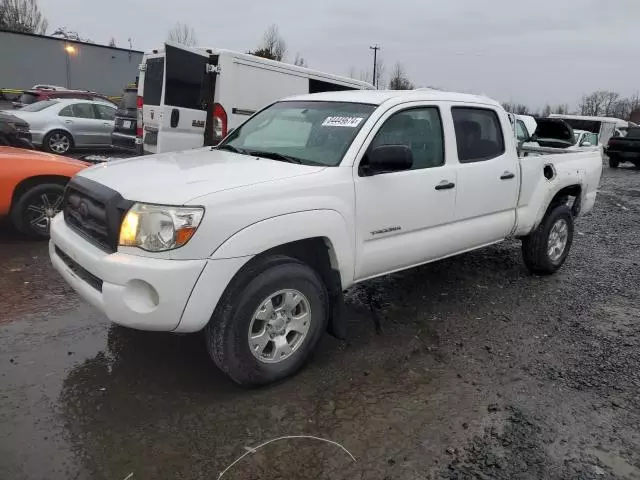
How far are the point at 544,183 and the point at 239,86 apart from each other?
17.0ft

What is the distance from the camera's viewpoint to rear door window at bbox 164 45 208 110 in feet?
26.1

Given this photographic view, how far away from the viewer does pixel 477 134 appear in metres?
4.62

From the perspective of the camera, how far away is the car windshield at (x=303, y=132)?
3675 mm

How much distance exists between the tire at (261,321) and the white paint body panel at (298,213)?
0.12 metres

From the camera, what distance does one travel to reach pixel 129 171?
3.38 m

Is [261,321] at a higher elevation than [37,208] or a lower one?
lower

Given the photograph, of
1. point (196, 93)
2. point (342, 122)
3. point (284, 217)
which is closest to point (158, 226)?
point (284, 217)

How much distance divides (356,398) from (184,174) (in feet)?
5.60

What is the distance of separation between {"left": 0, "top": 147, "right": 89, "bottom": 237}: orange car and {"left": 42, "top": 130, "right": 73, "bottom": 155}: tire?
23.9 feet

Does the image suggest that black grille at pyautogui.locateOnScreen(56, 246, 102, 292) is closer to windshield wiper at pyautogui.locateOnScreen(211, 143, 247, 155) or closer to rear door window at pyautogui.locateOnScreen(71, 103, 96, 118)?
windshield wiper at pyautogui.locateOnScreen(211, 143, 247, 155)

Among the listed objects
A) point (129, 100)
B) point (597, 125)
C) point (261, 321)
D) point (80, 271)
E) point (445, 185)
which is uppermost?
point (597, 125)

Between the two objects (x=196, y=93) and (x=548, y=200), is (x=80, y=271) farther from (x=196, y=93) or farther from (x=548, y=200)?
(x=196, y=93)

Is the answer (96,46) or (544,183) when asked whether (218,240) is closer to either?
(544,183)

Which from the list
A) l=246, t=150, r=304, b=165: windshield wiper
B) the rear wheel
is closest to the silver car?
l=246, t=150, r=304, b=165: windshield wiper
